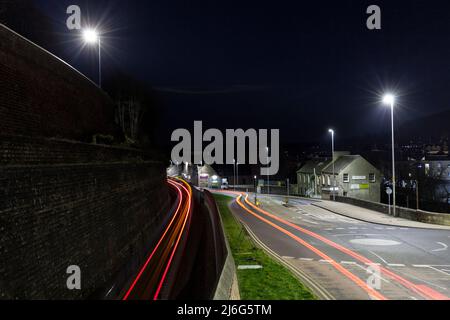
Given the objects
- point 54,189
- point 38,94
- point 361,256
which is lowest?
point 361,256

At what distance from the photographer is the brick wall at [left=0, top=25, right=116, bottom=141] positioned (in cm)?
1286

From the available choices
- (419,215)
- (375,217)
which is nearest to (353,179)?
(375,217)

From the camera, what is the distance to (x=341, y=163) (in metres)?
64.3

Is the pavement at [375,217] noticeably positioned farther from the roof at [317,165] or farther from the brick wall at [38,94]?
the brick wall at [38,94]

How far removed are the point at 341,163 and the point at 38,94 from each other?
2220 inches

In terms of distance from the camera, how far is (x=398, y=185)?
280 feet

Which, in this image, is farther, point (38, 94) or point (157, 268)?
point (157, 268)

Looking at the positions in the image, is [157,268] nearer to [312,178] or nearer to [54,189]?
[54,189]

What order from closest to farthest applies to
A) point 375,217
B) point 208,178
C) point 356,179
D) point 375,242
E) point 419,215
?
point 375,242 → point 419,215 → point 375,217 → point 356,179 → point 208,178

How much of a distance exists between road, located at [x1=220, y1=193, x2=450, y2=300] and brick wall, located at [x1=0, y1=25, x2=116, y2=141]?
41.5 ft

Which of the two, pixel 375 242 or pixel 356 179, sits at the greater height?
pixel 356 179

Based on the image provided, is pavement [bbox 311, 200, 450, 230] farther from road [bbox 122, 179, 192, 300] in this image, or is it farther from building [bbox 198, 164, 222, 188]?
building [bbox 198, 164, 222, 188]

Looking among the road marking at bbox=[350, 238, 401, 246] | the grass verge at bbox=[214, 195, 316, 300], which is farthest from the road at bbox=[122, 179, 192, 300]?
the road marking at bbox=[350, 238, 401, 246]
